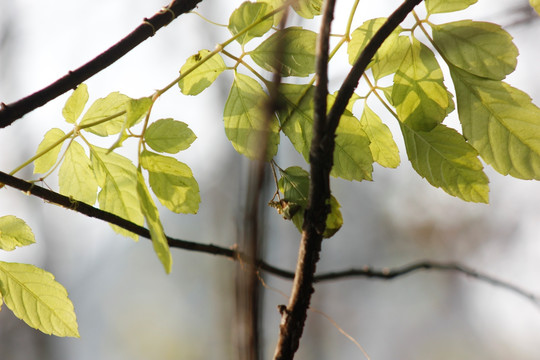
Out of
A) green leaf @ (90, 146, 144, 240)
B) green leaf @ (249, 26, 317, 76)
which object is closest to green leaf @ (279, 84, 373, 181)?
green leaf @ (249, 26, 317, 76)

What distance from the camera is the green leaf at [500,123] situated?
0.27 metres

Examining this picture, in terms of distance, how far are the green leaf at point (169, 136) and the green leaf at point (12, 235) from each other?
0.38 feet

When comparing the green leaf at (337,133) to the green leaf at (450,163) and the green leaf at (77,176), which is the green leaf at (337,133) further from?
the green leaf at (77,176)

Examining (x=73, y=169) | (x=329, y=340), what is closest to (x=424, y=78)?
(x=73, y=169)

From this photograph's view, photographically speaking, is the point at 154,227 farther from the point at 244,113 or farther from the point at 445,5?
the point at 445,5

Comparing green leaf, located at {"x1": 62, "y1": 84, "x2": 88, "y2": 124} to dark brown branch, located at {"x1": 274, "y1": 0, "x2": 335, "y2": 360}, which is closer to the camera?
dark brown branch, located at {"x1": 274, "y1": 0, "x2": 335, "y2": 360}

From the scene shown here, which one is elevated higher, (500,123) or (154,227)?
(500,123)

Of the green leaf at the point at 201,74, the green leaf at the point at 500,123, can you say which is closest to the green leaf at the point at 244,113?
the green leaf at the point at 201,74

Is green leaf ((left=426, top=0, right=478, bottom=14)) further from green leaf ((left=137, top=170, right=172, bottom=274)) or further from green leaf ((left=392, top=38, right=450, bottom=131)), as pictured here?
green leaf ((left=137, top=170, right=172, bottom=274))

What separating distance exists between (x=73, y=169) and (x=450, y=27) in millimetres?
271

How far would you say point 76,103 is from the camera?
1.11ft

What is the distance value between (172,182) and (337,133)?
4.2 inches

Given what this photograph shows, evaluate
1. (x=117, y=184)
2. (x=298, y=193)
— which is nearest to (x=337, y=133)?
(x=298, y=193)

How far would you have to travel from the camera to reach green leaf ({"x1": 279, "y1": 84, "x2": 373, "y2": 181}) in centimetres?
29
